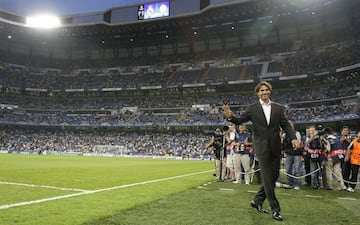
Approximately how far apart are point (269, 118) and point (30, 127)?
67109mm

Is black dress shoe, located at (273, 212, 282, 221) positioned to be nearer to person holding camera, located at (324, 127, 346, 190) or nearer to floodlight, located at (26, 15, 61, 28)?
person holding camera, located at (324, 127, 346, 190)

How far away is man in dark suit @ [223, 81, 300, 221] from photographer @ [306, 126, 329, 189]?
234 inches

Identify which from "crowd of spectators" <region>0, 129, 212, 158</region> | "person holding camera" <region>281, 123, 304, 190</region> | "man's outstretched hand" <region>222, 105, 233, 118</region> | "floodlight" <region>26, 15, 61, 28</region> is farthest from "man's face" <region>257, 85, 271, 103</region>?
"floodlight" <region>26, 15, 61, 28</region>

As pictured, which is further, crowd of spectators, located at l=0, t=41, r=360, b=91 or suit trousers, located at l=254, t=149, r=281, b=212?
crowd of spectators, located at l=0, t=41, r=360, b=91

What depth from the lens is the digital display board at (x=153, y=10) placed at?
5341 cm

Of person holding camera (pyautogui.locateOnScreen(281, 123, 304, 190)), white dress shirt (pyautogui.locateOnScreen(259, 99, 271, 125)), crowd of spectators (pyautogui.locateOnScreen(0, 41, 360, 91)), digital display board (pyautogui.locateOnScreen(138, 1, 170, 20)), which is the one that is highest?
digital display board (pyautogui.locateOnScreen(138, 1, 170, 20))

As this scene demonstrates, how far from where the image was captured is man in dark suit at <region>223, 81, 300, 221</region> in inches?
207

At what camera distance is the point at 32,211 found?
4.92 metres

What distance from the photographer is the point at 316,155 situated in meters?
10.8

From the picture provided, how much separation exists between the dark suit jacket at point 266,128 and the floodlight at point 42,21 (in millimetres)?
65593

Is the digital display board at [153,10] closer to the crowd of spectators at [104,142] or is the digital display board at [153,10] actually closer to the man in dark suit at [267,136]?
the crowd of spectators at [104,142]

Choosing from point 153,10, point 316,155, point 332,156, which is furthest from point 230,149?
point 153,10

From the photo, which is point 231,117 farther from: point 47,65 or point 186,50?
Result: point 47,65

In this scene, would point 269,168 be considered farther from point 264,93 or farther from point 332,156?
point 332,156
